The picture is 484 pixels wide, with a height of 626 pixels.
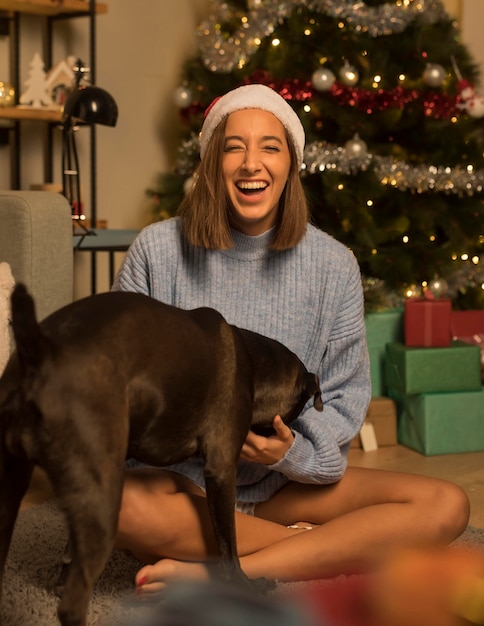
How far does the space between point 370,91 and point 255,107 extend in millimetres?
1673

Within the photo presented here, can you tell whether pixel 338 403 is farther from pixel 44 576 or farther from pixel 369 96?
pixel 369 96

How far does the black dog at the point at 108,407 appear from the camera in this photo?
1160 mm

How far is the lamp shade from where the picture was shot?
3129mm

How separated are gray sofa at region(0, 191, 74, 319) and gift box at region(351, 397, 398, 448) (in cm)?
114

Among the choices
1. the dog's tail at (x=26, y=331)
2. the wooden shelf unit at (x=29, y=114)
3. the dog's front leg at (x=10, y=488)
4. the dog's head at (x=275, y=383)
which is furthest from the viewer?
the wooden shelf unit at (x=29, y=114)

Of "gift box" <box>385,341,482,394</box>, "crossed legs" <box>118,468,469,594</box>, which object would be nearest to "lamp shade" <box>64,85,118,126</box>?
"gift box" <box>385,341,482,394</box>

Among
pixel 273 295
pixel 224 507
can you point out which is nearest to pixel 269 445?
pixel 224 507

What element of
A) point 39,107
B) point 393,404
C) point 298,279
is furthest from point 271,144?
point 39,107

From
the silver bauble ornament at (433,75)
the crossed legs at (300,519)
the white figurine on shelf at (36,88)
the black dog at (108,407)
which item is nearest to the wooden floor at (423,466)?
the crossed legs at (300,519)

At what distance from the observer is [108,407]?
3.91 ft

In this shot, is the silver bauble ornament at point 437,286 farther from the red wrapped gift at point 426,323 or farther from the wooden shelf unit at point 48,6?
the wooden shelf unit at point 48,6

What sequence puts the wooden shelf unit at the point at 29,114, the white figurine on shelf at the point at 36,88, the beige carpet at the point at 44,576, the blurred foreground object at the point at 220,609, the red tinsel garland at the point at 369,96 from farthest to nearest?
1. the white figurine on shelf at the point at 36,88
2. the wooden shelf unit at the point at 29,114
3. the red tinsel garland at the point at 369,96
4. the beige carpet at the point at 44,576
5. the blurred foreground object at the point at 220,609

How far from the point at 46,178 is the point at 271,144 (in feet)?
7.59

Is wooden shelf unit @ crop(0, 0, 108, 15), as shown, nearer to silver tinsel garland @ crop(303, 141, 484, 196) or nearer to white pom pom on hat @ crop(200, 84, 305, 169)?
silver tinsel garland @ crop(303, 141, 484, 196)
